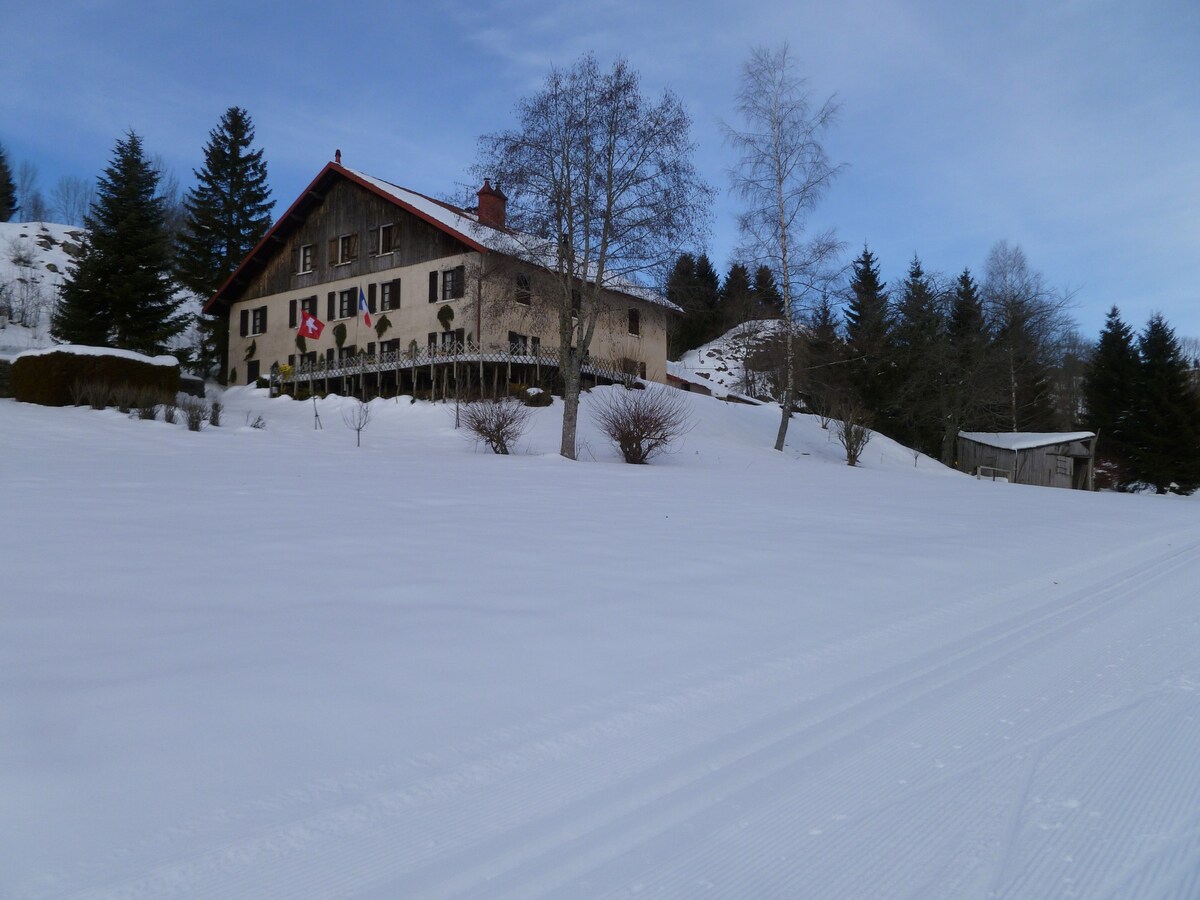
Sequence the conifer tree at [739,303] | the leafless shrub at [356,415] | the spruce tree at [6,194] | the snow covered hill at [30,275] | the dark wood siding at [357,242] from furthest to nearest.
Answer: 1. the spruce tree at [6,194]
2. the snow covered hill at [30,275]
3. the dark wood siding at [357,242]
4. the conifer tree at [739,303]
5. the leafless shrub at [356,415]

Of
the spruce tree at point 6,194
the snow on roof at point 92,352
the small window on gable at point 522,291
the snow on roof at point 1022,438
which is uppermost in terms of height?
the spruce tree at point 6,194

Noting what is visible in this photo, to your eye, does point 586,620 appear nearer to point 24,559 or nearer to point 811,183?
point 24,559

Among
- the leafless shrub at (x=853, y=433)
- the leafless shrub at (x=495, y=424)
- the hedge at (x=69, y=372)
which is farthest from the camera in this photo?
→ the leafless shrub at (x=853, y=433)

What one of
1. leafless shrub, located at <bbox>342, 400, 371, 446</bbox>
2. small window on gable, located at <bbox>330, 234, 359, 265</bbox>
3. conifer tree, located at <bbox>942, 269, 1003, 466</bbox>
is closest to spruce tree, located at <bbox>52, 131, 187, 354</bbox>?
small window on gable, located at <bbox>330, 234, 359, 265</bbox>

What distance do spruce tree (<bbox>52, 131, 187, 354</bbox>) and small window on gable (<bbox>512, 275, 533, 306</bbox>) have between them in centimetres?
1709

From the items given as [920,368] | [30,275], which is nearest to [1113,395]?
[920,368]

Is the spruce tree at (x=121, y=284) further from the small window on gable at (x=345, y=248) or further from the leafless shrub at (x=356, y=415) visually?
the leafless shrub at (x=356, y=415)

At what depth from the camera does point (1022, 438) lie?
106 feet

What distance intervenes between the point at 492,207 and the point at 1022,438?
81.4ft

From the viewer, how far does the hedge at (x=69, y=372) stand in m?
18.2

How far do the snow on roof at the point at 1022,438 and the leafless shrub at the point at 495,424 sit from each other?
2395 centimetres

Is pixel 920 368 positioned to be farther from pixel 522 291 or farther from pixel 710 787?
pixel 710 787

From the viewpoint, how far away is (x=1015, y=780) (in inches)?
94.1

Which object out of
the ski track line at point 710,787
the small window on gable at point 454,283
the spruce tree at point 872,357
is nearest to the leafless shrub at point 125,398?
the small window on gable at point 454,283
